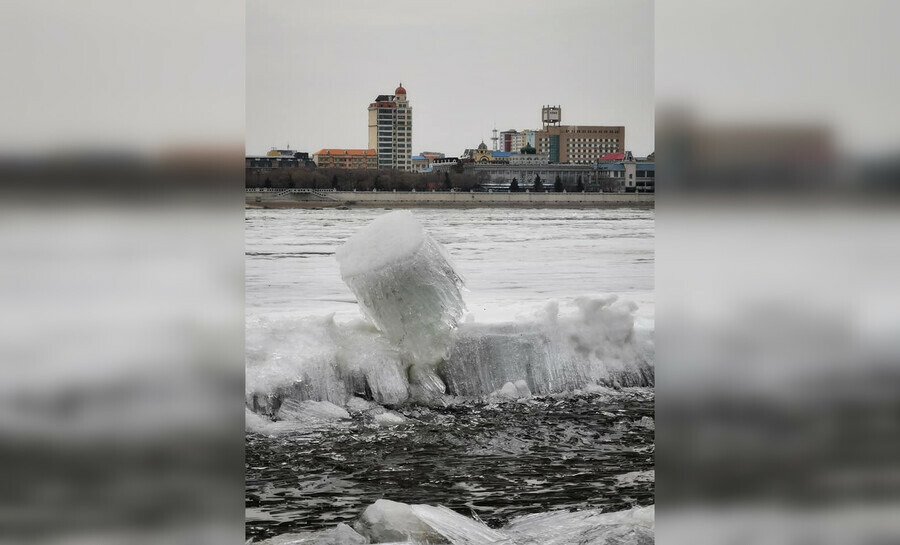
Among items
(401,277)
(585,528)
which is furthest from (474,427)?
(585,528)

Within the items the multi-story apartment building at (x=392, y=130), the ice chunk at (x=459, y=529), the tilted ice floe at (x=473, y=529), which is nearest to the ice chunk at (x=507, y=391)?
the tilted ice floe at (x=473, y=529)

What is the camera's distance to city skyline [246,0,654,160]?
761 centimetres

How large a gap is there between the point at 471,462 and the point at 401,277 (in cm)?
155

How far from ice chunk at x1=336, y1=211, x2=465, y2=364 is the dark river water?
682 mm

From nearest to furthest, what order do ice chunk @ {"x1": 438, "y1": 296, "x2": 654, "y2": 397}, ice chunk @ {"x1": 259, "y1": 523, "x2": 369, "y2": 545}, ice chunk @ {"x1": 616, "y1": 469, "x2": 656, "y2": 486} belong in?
ice chunk @ {"x1": 259, "y1": 523, "x2": 369, "y2": 545}
ice chunk @ {"x1": 616, "y1": 469, "x2": 656, "y2": 486}
ice chunk @ {"x1": 438, "y1": 296, "x2": 654, "y2": 397}

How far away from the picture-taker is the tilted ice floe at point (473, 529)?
4.12m

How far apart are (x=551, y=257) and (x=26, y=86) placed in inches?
272

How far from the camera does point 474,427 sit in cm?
626

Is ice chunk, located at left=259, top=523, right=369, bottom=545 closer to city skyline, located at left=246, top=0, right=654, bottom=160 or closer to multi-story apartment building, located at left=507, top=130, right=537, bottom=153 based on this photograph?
city skyline, located at left=246, top=0, right=654, bottom=160

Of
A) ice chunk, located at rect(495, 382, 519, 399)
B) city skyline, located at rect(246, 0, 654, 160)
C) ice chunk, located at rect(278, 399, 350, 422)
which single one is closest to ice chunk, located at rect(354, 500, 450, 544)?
ice chunk, located at rect(278, 399, 350, 422)

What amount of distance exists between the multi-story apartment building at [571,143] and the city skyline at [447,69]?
9cm

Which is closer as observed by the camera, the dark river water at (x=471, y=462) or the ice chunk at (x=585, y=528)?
the ice chunk at (x=585, y=528)

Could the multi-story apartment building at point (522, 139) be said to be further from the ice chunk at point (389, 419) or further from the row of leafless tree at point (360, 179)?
the ice chunk at point (389, 419)

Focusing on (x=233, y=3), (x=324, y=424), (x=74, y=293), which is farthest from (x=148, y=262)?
(x=324, y=424)
